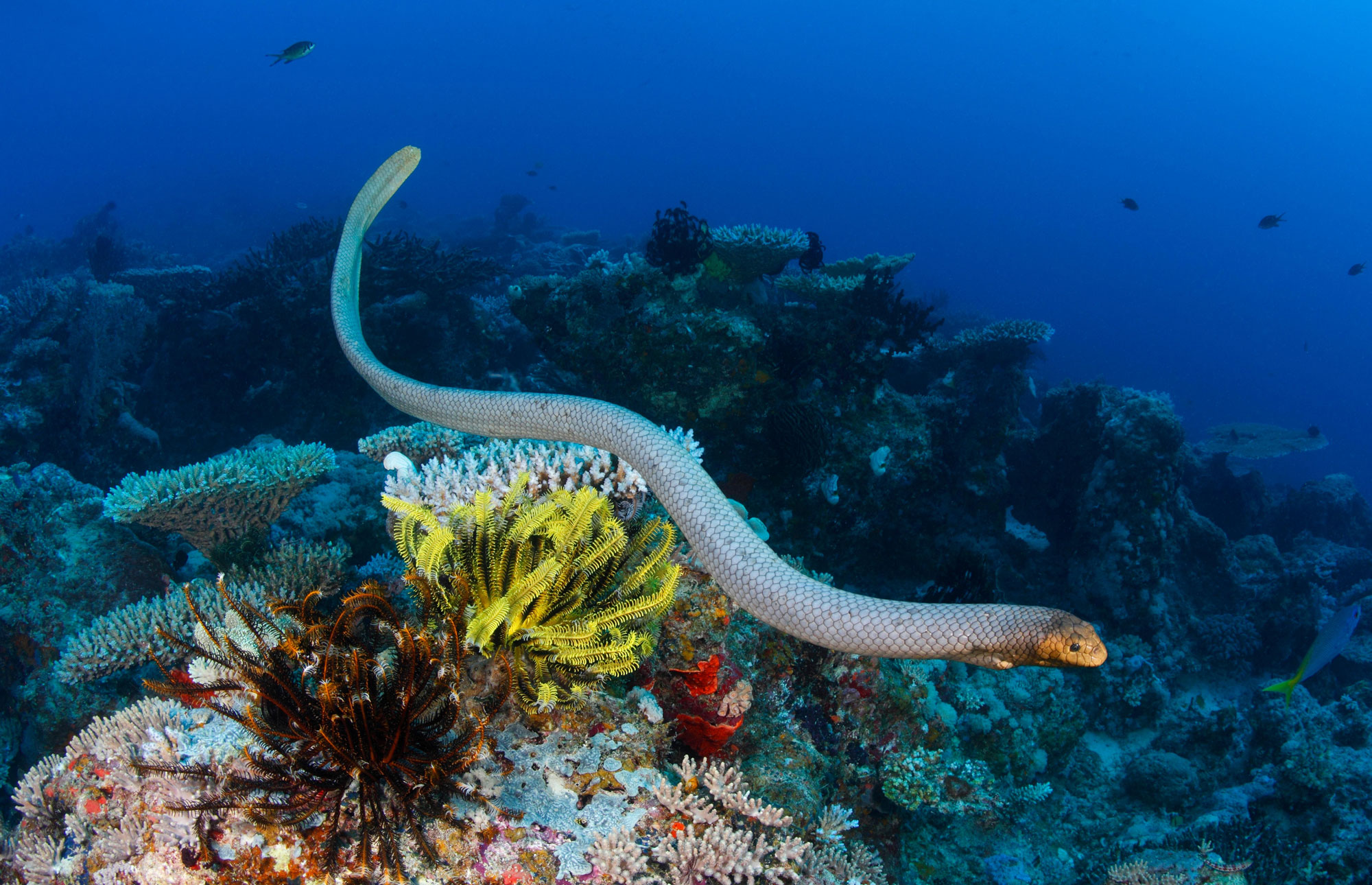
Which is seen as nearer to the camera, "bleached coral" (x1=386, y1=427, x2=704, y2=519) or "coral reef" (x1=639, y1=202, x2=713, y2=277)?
"bleached coral" (x1=386, y1=427, x2=704, y2=519)

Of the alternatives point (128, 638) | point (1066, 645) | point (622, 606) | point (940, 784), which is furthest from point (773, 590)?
point (128, 638)

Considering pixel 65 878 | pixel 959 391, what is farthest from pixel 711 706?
pixel 959 391

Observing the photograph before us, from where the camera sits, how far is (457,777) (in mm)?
2125

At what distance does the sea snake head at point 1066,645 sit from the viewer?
2518mm

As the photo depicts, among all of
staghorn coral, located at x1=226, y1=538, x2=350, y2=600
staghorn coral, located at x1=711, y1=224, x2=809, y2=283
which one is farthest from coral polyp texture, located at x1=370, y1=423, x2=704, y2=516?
staghorn coral, located at x1=711, y1=224, x2=809, y2=283

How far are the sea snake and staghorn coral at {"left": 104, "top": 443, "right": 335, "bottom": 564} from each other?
6.48 ft

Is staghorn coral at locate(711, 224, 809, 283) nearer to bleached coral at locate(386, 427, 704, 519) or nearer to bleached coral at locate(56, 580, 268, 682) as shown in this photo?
bleached coral at locate(386, 427, 704, 519)

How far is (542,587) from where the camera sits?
233 centimetres

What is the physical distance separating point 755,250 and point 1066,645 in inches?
252

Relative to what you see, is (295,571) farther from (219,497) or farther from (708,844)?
(708,844)

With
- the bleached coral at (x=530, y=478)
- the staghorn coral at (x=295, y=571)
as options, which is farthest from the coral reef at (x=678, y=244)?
the staghorn coral at (x=295, y=571)

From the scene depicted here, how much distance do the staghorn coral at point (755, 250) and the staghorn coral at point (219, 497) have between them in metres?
5.46

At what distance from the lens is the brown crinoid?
1.90 meters

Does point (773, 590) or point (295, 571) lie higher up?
point (773, 590)
